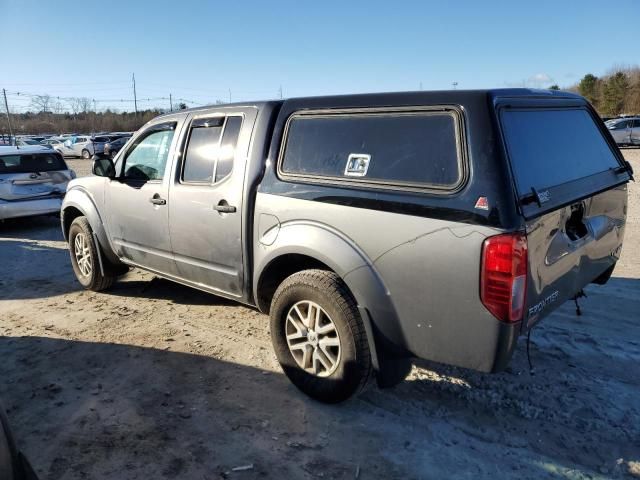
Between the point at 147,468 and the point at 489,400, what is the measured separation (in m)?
2.13

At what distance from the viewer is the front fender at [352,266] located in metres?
2.89

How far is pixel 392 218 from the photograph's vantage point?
9.18 ft

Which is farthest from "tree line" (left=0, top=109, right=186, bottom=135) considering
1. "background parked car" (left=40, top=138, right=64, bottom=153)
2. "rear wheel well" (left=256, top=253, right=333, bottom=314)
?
"rear wheel well" (left=256, top=253, right=333, bottom=314)

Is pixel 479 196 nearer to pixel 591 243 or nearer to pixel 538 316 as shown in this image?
pixel 538 316

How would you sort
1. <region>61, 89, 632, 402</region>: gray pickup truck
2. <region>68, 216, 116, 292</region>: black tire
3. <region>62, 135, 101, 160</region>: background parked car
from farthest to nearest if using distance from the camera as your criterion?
<region>62, 135, 101, 160</region>: background parked car < <region>68, 216, 116, 292</region>: black tire < <region>61, 89, 632, 402</region>: gray pickup truck

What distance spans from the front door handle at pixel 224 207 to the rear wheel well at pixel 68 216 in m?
2.74

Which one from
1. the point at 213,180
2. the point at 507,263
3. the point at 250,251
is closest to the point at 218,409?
the point at 250,251

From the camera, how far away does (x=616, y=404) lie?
3158 millimetres

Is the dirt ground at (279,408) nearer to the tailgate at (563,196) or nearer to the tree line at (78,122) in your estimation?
the tailgate at (563,196)

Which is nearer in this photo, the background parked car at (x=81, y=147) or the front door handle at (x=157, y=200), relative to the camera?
the front door handle at (x=157, y=200)

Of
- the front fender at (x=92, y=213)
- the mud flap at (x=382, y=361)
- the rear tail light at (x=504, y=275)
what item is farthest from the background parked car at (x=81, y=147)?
the rear tail light at (x=504, y=275)

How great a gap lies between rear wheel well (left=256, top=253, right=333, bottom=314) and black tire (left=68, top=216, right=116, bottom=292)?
8.30 ft

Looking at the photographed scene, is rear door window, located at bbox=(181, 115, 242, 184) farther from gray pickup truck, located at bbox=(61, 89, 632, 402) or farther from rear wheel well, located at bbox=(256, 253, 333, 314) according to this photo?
rear wheel well, located at bbox=(256, 253, 333, 314)

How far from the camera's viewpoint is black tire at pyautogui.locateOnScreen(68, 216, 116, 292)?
539 cm
